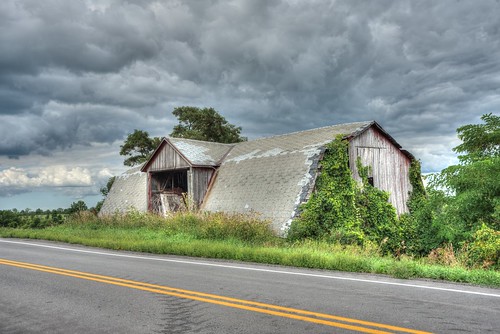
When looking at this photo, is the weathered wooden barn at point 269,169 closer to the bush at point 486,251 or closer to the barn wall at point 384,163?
the barn wall at point 384,163

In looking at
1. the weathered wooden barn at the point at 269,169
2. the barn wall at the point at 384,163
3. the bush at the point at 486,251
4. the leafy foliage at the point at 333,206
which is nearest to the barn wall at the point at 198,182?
the weathered wooden barn at the point at 269,169

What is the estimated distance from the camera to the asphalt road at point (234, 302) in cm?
571

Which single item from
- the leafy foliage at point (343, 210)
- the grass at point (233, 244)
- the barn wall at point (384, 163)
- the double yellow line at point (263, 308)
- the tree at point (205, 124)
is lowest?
the double yellow line at point (263, 308)

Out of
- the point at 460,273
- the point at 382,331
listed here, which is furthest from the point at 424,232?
the point at 382,331

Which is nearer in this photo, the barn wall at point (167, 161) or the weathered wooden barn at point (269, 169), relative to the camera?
the weathered wooden barn at point (269, 169)

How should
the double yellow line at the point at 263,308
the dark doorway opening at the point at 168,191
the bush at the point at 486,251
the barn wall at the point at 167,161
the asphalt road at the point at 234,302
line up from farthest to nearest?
the dark doorway opening at the point at 168,191 → the barn wall at the point at 167,161 → the bush at the point at 486,251 → the asphalt road at the point at 234,302 → the double yellow line at the point at 263,308

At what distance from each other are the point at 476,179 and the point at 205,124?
115 ft

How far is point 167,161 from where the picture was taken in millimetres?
28703

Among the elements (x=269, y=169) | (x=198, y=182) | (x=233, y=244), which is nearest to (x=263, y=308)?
(x=233, y=244)

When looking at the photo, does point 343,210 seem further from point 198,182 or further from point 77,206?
point 77,206

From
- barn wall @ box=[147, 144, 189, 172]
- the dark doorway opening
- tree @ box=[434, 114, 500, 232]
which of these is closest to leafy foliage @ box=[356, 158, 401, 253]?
tree @ box=[434, 114, 500, 232]

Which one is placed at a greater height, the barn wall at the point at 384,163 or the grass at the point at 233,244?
the barn wall at the point at 384,163

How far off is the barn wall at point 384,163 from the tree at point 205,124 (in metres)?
26.9

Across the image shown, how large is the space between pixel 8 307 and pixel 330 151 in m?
16.6
